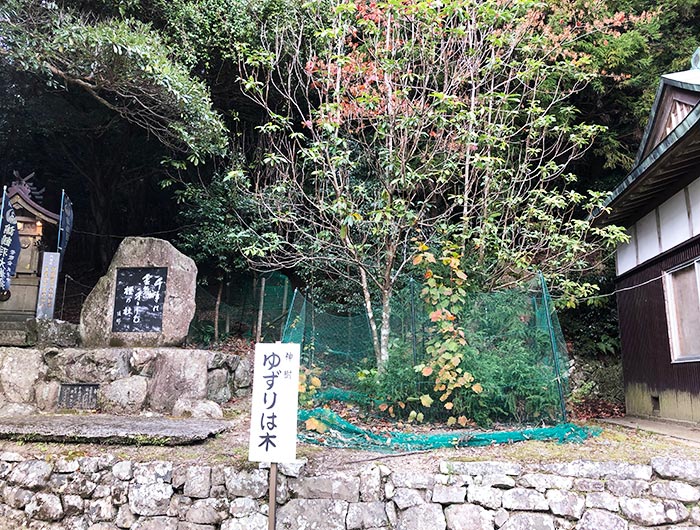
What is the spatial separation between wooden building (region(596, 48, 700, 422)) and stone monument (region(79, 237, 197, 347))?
7.18 metres

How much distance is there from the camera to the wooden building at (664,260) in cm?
663

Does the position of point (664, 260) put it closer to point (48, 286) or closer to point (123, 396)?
point (123, 396)

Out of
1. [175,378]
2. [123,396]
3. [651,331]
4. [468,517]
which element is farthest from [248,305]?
[651,331]

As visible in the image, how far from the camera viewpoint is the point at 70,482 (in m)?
5.38

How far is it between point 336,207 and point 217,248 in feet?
17.5

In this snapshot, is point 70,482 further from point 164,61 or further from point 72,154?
point 72,154

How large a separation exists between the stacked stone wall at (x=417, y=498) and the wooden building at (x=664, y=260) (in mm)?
2721

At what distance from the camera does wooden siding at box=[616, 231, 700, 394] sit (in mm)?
6875

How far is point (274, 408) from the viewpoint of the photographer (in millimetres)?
4312

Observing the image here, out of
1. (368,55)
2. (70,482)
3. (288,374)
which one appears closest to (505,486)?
(288,374)

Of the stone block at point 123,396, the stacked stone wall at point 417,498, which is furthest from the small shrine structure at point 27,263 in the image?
the stacked stone wall at point 417,498

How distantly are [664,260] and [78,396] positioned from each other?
9.04m

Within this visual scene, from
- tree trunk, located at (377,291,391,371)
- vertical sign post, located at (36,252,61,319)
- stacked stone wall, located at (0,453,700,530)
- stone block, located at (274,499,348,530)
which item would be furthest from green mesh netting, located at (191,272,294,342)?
stone block, located at (274,499,348,530)

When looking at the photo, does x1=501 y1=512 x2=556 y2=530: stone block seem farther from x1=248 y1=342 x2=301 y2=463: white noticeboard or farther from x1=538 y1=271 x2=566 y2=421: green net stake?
x1=248 y1=342 x2=301 y2=463: white noticeboard
